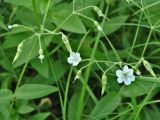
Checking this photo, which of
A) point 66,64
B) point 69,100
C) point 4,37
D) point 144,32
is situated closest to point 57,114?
point 69,100

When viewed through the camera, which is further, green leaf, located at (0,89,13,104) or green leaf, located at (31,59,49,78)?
green leaf, located at (31,59,49,78)

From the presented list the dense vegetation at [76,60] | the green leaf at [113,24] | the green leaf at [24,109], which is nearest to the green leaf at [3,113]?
the dense vegetation at [76,60]

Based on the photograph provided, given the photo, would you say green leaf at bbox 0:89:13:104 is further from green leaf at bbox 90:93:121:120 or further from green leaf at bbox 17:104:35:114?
green leaf at bbox 90:93:121:120

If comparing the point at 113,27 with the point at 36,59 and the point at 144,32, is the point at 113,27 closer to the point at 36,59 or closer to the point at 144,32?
the point at 144,32

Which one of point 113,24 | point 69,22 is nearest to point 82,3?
point 69,22

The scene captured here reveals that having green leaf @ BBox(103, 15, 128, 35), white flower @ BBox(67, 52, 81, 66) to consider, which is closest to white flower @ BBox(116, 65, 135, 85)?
white flower @ BBox(67, 52, 81, 66)

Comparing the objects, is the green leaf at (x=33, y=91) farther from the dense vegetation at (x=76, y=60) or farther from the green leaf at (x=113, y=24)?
the green leaf at (x=113, y=24)

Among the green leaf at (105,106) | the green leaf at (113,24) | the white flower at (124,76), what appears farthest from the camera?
the green leaf at (113,24)
